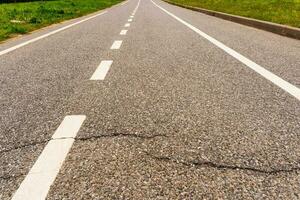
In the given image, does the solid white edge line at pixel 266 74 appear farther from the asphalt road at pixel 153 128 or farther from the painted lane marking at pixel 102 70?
the painted lane marking at pixel 102 70

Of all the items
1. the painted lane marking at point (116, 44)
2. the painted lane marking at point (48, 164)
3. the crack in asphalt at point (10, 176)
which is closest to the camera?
the painted lane marking at point (48, 164)

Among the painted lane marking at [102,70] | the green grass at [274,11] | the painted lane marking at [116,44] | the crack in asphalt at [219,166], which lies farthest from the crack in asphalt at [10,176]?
the green grass at [274,11]

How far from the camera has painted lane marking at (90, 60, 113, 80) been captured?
16.4 feet

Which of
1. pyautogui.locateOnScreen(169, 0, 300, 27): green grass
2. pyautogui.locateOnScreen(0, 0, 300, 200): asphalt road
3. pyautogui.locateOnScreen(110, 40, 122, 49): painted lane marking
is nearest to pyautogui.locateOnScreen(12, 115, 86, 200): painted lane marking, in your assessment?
pyautogui.locateOnScreen(0, 0, 300, 200): asphalt road

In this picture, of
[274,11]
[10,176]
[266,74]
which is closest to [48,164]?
[10,176]

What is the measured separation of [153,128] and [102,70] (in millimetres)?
2504

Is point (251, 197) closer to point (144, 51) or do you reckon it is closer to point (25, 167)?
point (25, 167)

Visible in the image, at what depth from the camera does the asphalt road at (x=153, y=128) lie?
7.36 feet

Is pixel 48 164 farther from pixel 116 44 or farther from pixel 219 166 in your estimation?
pixel 116 44

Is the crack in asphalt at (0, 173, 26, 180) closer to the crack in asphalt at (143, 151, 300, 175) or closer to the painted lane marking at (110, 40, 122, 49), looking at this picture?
the crack in asphalt at (143, 151, 300, 175)

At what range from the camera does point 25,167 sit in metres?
2.46

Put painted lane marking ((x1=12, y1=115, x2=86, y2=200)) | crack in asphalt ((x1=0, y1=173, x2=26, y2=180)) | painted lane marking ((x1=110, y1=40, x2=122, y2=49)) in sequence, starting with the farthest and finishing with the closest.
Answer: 1. painted lane marking ((x1=110, y1=40, x2=122, y2=49))
2. crack in asphalt ((x1=0, y1=173, x2=26, y2=180))
3. painted lane marking ((x1=12, y1=115, x2=86, y2=200))

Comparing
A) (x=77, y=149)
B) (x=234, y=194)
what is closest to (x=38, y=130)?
(x=77, y=149)

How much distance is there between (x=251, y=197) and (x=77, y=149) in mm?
1236
